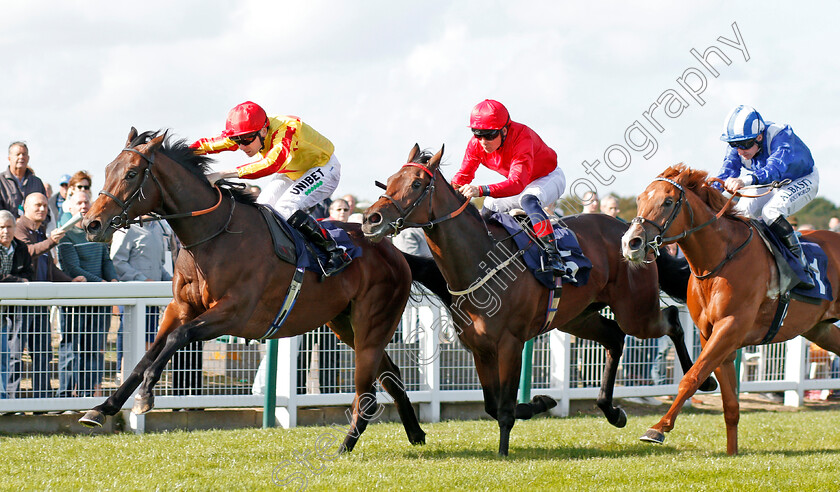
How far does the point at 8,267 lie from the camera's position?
23.7 feet

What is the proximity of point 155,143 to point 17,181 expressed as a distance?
155 inches

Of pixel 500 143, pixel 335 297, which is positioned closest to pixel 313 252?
pixel 335 297

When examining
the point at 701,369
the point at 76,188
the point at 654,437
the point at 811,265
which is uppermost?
the point at 76,188

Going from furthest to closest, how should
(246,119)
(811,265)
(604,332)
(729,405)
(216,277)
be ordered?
(604,332) < (811,265) < (729,405) < (246,119) < (216,277)

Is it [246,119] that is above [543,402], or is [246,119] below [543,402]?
above

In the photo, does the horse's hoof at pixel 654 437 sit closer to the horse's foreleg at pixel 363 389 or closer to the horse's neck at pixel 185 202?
the horse's foreleg at pixel 363 389

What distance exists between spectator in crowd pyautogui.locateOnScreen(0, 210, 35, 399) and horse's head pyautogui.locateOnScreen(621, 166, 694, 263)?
4227 millimetres

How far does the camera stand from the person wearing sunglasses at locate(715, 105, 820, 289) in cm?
640

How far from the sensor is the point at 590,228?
23.0ft

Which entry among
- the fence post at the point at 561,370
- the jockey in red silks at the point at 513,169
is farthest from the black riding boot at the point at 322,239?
the fence post at the point at 561,370

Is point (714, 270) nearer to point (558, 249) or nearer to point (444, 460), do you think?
point (558, 249)

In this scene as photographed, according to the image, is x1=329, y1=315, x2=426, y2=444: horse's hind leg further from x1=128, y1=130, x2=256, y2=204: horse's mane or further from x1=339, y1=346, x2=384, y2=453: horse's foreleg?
x1=128, y1=130, x2=256, y2=204: horse's mane

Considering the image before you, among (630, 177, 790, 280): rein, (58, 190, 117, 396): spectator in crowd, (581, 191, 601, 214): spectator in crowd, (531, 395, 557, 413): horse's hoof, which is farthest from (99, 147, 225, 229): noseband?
(581, 191, 601, 214): spectator in crowd

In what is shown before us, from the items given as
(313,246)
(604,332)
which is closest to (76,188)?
(313,246)
